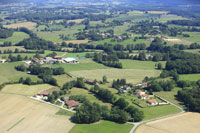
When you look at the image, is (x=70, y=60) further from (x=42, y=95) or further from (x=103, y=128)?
(x=103, y=128)

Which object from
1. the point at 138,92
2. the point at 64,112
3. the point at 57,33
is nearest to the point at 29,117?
the point at 64,112

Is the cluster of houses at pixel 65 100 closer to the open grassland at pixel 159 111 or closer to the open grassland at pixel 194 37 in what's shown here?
the open grassland at pixel 159 111

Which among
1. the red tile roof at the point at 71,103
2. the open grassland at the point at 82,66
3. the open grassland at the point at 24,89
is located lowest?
the open grassland at the point at 24,89

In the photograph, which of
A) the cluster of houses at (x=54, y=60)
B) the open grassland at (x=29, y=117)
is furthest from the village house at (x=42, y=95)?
the cluster of houses at (x=54, y=60)

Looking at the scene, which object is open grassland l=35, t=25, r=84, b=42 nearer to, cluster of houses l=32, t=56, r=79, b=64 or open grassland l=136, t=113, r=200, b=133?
cluster of houses l=32, t=56, r=79, b=64

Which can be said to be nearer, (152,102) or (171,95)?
(152,102)
